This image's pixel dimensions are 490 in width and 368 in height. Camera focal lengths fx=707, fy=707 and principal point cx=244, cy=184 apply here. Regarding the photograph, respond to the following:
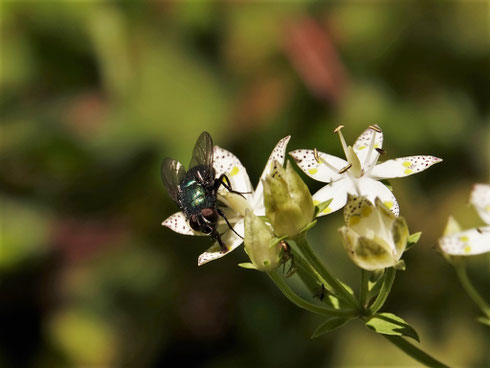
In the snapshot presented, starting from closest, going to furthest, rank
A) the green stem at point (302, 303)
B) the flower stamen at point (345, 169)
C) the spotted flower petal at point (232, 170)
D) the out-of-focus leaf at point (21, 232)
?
the green stem at point (302, 303)
the flower stamen at point (345, 169)
the spotted flower petal at point (232, 170)
the out-of-focus leaf at point (21, 232)

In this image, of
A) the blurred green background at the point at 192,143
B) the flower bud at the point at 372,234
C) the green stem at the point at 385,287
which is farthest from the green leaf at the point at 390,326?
the blurred green background at the point at 192,143

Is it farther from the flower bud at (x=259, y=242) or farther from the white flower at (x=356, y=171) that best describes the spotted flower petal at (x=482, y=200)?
the flower bud at (x=259, y=242)

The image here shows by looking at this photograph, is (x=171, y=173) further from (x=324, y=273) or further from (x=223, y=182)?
(x=324, y=273)

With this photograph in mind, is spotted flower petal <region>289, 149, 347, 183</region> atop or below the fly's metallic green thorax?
below

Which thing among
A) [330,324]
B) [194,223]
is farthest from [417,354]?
[194,223]

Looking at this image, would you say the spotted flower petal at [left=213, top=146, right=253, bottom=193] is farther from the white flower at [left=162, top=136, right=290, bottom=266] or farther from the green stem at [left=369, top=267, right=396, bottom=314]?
the green stem at [left=369, top=267, right=396, bottom=314]

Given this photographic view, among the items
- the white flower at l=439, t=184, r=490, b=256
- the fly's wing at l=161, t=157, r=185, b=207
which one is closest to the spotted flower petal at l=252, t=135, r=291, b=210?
the fly's wing at l=161, t=157, r=185, b=207
